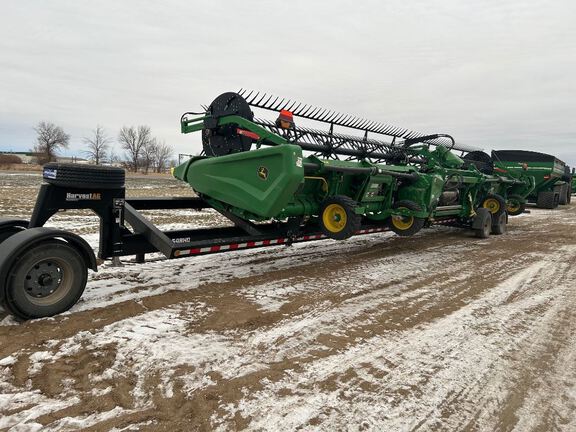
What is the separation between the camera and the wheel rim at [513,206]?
11.3m

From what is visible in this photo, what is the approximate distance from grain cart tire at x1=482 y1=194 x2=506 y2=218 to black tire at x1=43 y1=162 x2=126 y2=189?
8705 millimetres

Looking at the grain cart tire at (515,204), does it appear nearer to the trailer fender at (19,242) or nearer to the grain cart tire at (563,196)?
the grain cart tire at (563,196)

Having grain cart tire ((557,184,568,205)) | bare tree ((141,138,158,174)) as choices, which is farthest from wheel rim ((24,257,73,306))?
bare tree ((141,138,158,174))

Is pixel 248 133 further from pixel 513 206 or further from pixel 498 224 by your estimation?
pixel 513 206

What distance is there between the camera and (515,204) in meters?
11.4

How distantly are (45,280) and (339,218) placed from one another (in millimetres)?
3454

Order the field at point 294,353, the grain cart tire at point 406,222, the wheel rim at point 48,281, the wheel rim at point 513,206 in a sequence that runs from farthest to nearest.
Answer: the wheel rim at point 513,206 < the grain cart tire at point 406,222 < the wheel rim at point 48,281 < the field at point 294,353

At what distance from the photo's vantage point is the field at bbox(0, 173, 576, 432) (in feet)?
7.45

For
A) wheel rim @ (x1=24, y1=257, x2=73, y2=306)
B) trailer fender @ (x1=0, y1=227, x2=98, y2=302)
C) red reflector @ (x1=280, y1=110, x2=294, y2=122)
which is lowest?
wheel rim @ (x1=24, y1=257, x2=73, y2=306)

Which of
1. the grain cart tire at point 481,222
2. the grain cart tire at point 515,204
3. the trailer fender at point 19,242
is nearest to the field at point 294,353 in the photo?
the trailer fender at point 19,242

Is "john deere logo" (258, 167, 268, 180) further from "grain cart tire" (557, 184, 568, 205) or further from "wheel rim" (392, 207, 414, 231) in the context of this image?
"grain cart tire" (557, 184, 568, 205)

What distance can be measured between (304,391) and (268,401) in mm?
249

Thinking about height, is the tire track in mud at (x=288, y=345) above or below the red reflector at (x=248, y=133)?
below

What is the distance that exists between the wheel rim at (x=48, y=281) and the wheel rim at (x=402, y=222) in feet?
16.2
